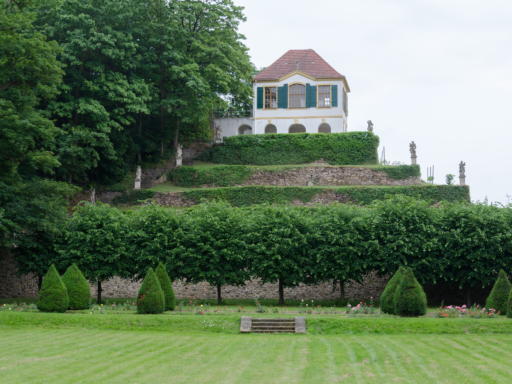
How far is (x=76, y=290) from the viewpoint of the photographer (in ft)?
77.6

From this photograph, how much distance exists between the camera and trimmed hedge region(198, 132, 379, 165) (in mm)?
46531

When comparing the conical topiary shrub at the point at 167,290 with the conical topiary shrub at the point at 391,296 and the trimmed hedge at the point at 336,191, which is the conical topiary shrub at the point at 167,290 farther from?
the trimmed hedge at the point at 336,191

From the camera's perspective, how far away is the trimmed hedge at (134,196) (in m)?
41.6

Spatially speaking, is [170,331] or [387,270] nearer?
[170,331]

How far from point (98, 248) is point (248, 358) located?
1575cm

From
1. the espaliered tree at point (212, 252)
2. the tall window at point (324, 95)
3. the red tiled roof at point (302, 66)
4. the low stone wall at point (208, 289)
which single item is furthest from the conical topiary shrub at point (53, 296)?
the tall window at point (324, 95)

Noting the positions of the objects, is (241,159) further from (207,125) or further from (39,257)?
(39,257)

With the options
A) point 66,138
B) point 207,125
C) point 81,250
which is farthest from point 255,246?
point 207,125

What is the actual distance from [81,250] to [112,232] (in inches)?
73.1

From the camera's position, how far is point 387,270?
91.1ft

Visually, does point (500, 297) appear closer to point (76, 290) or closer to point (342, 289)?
point (342, 289)

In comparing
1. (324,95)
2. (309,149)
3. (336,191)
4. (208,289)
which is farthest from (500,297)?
(324,95)

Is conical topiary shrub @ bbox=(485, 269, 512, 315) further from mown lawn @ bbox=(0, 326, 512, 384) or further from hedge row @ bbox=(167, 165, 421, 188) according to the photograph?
hedge row @ bbox=(167, 165, 421, 188)

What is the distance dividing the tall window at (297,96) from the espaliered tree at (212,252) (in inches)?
1002
